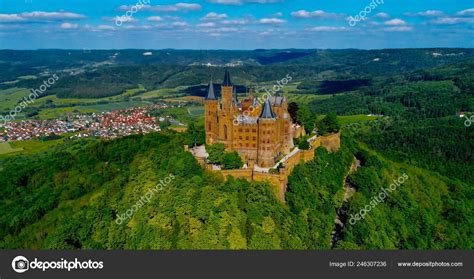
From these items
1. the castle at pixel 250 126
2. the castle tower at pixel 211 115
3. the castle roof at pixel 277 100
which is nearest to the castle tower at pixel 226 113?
the castle at pixel 250 126

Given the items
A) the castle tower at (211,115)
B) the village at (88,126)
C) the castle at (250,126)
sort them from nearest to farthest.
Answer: the castle at (250,126)
the castle tower at (211,115)
the village at (88,126)

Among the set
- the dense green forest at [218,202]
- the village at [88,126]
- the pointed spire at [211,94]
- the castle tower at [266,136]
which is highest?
the pointed spire at [211,94]

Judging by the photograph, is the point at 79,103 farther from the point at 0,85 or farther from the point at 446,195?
the point at 446,195

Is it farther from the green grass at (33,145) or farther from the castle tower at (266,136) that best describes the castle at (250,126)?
the green grass at (33,145)

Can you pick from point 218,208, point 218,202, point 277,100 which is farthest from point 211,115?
point 218,208

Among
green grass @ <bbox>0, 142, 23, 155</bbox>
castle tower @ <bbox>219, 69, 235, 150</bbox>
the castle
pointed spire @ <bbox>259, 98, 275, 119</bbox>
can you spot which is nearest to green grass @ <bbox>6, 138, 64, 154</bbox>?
green grass @ <bbox>0, 142, 23, 155</bbox>

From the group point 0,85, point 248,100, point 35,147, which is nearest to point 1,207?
point 248,100
